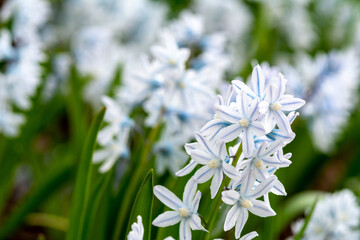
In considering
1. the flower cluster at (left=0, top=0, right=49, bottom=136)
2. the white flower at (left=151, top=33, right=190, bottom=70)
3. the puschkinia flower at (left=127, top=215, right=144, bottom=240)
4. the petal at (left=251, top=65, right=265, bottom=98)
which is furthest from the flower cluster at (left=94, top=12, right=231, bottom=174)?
the puschkinia flower at (left=127, top=215, right=144, bottom=240)

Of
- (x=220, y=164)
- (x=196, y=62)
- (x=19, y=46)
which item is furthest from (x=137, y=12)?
(x=220, y=164)

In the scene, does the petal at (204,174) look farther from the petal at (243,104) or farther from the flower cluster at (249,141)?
the petal at (243,104)

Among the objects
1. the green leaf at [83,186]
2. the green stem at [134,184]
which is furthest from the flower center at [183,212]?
the green stem at [134,184]

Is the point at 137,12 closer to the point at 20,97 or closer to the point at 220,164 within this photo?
the point at 20,97

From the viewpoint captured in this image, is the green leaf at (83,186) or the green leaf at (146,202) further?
the green leaf at (83,186)

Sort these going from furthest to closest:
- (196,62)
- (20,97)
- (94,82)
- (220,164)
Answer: (94,82), (20,97), (196,62), (220,164)
